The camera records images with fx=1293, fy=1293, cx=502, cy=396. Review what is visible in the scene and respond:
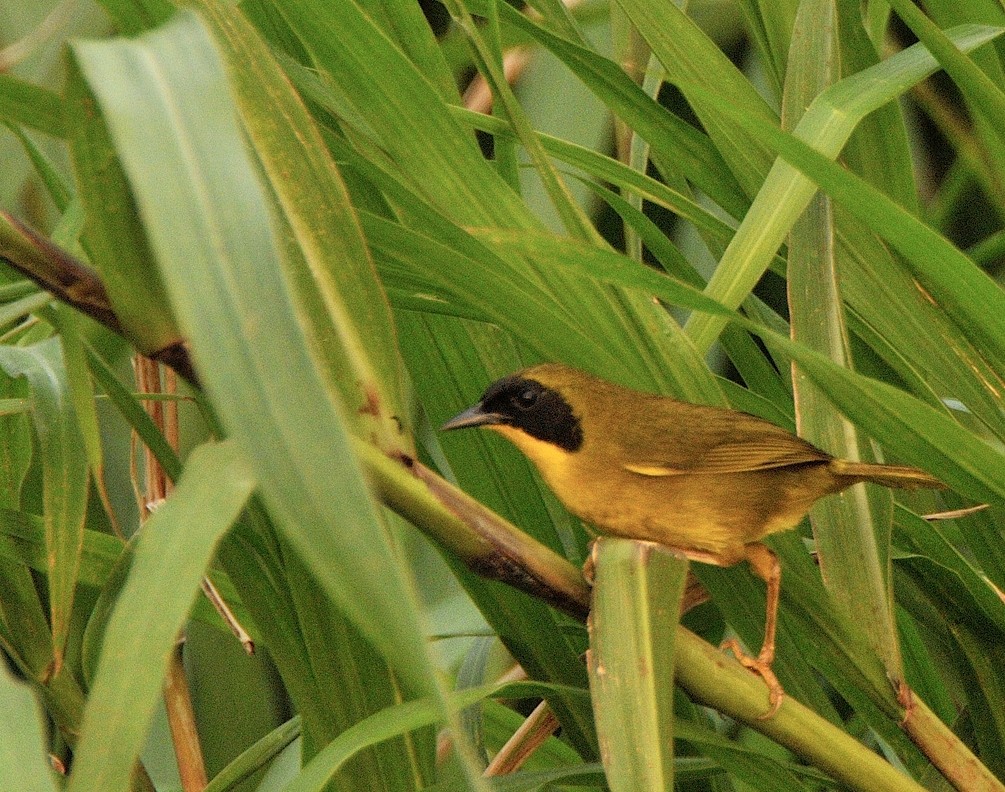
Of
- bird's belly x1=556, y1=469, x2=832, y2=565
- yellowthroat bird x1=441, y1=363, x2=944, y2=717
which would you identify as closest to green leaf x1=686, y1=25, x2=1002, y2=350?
yellowthroat bird x1=441, y1=363, x2=944, y2=717

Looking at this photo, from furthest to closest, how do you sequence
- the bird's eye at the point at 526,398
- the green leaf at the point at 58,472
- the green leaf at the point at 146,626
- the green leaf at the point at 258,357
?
the bird's eye at the point at 526,398
the green leaf at the point at 58,472
the green leaf at the point at 146,626
the green leaf at the point at 258,357

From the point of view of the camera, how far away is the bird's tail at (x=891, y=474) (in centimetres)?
129

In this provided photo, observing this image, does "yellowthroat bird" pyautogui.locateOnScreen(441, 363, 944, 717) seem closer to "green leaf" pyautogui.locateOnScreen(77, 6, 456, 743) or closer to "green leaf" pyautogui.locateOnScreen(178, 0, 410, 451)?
"green leaf" pyautogui.locateOnScreen(178, 0, 410, 451)

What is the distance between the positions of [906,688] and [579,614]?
31cm

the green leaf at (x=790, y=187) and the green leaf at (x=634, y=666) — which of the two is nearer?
the green leaf at (x=634, y=666)

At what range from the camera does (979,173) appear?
1.93 meters

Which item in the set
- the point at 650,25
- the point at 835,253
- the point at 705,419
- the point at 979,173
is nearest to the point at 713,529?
the point at 705,419

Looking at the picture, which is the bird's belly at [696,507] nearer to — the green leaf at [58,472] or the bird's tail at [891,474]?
the bird's tail at [891,474]

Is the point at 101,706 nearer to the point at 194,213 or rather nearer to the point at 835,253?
the point at 194,213

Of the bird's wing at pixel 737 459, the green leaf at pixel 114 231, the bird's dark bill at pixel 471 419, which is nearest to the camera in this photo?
the green leaf at pixel 114 231

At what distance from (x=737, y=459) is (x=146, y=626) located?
1076 millimetres

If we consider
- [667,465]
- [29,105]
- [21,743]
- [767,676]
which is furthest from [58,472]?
[667,465]

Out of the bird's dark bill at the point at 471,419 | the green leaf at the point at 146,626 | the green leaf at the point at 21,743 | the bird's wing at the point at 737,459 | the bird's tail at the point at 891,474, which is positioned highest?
the green leaf at the point at 146,626

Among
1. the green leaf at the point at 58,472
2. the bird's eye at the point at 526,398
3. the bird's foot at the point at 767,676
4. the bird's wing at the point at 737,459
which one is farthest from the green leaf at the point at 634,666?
the bird's wing at the point at 737,459
